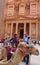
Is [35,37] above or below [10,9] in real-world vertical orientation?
below

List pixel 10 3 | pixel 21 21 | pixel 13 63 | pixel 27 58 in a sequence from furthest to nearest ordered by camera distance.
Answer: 1. pixel 10 3
2. pixel 21 21
3. pixel 27 58
4. pixel 13 63

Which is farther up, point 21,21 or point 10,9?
point 10,9

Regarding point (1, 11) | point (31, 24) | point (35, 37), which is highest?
point (1, 11)

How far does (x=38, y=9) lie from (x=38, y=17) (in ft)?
8.83

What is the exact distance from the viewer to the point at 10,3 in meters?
42.7

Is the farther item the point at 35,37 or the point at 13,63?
the point at 35,37

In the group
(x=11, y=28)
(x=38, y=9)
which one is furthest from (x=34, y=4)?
(x=11, y=28)

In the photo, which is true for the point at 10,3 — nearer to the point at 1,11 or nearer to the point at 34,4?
the point at 1,11

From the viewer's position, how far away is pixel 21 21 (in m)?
39.8

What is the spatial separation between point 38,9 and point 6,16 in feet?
25.8

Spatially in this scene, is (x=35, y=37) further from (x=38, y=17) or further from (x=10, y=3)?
(x=10, y=3)

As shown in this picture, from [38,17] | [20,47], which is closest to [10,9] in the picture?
[38,17]

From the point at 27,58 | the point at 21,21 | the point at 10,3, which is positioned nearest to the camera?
the point at 27,58

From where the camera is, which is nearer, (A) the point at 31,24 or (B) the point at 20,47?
(B) the point at 20,47
